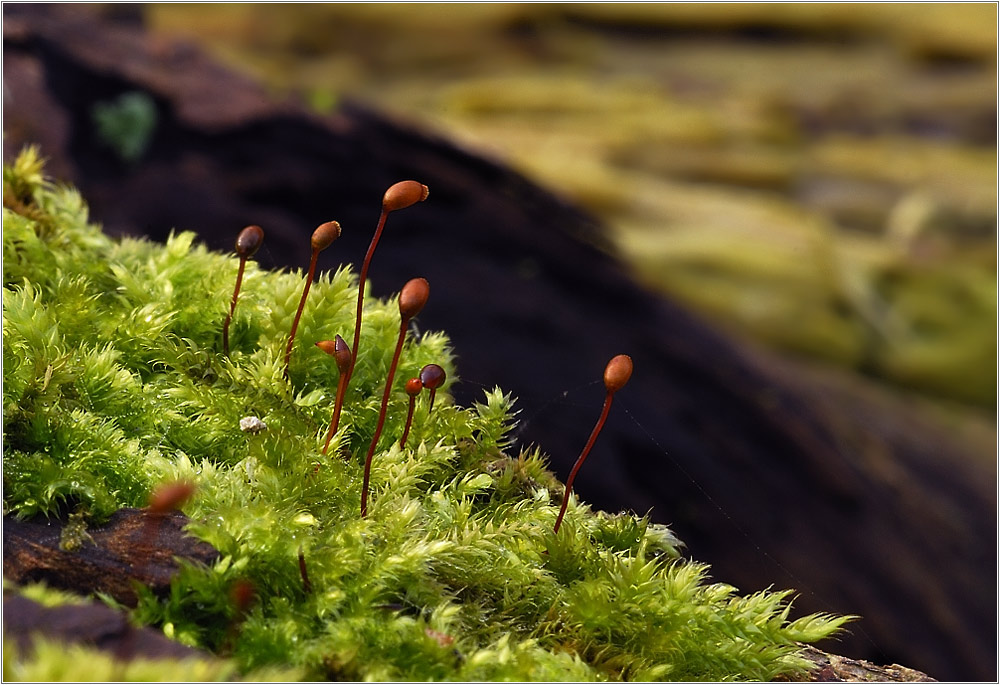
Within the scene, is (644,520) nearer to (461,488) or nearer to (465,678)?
(461,488)

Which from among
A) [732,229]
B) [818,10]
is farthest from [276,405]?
[818,10]

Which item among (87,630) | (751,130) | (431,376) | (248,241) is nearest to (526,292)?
(248,241)

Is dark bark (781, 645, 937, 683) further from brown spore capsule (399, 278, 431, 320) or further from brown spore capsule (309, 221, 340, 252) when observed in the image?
A: brown spore capsule (309, 221, 340, 252)

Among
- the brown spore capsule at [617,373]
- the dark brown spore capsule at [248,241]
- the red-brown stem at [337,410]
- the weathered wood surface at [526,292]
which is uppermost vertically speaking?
the dark brown spore capsule at [248,241]

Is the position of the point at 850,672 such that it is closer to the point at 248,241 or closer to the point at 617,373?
the point at 617,373

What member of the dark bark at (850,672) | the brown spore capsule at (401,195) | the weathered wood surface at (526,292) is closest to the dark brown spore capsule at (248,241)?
the brown spore capsule at (401,195)

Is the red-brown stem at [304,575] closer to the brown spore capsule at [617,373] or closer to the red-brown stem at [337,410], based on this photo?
the red-brown stem at [337,410]
